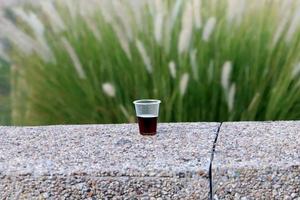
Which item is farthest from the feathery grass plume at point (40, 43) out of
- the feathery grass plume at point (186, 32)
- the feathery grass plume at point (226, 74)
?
the feathery grass plume at point (226, 74)

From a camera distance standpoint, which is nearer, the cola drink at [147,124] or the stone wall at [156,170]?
the stone wall at [156,170]

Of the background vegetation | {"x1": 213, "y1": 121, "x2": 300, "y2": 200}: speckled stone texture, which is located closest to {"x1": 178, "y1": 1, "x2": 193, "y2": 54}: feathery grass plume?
the background vegetation

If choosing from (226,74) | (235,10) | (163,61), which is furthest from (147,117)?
(235,10)

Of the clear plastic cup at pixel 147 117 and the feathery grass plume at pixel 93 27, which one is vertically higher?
the feathery grass plume at pixel 93 27

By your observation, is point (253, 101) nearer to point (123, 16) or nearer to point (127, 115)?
point (127, 115)

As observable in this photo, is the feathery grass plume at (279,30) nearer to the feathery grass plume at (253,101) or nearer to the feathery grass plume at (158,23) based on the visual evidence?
the feathery grass plume at (253,101)

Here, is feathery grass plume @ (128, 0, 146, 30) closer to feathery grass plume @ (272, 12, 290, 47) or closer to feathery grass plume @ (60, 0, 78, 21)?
feathery grass plume @ (60, 0, 78, 21)

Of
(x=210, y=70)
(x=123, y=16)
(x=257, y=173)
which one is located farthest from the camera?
(x=123, y=16)
